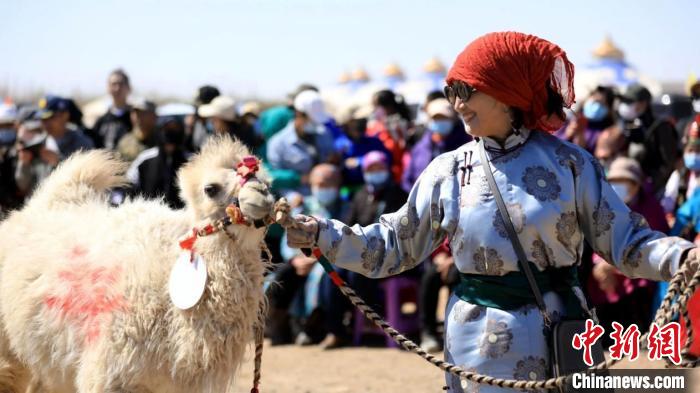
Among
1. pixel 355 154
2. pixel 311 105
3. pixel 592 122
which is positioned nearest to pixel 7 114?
pixel 311 105

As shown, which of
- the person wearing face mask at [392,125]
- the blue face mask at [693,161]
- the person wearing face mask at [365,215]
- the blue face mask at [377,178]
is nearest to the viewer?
the blue face mask at [693,161]

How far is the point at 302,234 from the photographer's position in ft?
12.7

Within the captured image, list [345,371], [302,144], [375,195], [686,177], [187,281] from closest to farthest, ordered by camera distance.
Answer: [187,281] → [345,371] → [686,177] → [375,195] → [302,144]

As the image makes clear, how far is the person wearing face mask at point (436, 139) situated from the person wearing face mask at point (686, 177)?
1.97 meters

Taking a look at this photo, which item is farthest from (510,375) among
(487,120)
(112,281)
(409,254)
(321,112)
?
(321,112)

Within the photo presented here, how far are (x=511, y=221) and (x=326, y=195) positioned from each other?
5.91m

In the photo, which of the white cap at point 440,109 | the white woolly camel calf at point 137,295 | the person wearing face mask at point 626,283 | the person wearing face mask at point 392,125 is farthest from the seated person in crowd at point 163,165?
the person wearing face mask at point 626,283

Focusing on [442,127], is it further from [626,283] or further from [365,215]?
[626,283]

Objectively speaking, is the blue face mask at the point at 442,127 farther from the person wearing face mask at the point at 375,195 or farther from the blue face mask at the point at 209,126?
the blue face mask at the point at 209,126

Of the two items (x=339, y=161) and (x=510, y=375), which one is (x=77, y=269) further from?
(x=339, y=161)

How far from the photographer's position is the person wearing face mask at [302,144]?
1014 centimetres

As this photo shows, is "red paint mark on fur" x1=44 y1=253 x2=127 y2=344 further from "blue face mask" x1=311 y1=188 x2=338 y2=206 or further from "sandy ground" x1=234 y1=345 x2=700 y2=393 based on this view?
"blue face mask" x1=311 y1=188 x2=338 y2=206

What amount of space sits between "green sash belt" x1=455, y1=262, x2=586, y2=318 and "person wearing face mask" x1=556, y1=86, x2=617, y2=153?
6.17 metres

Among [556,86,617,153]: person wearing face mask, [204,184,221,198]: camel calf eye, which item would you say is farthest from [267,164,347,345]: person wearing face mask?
[204,184,221,198]: camel calf eye
